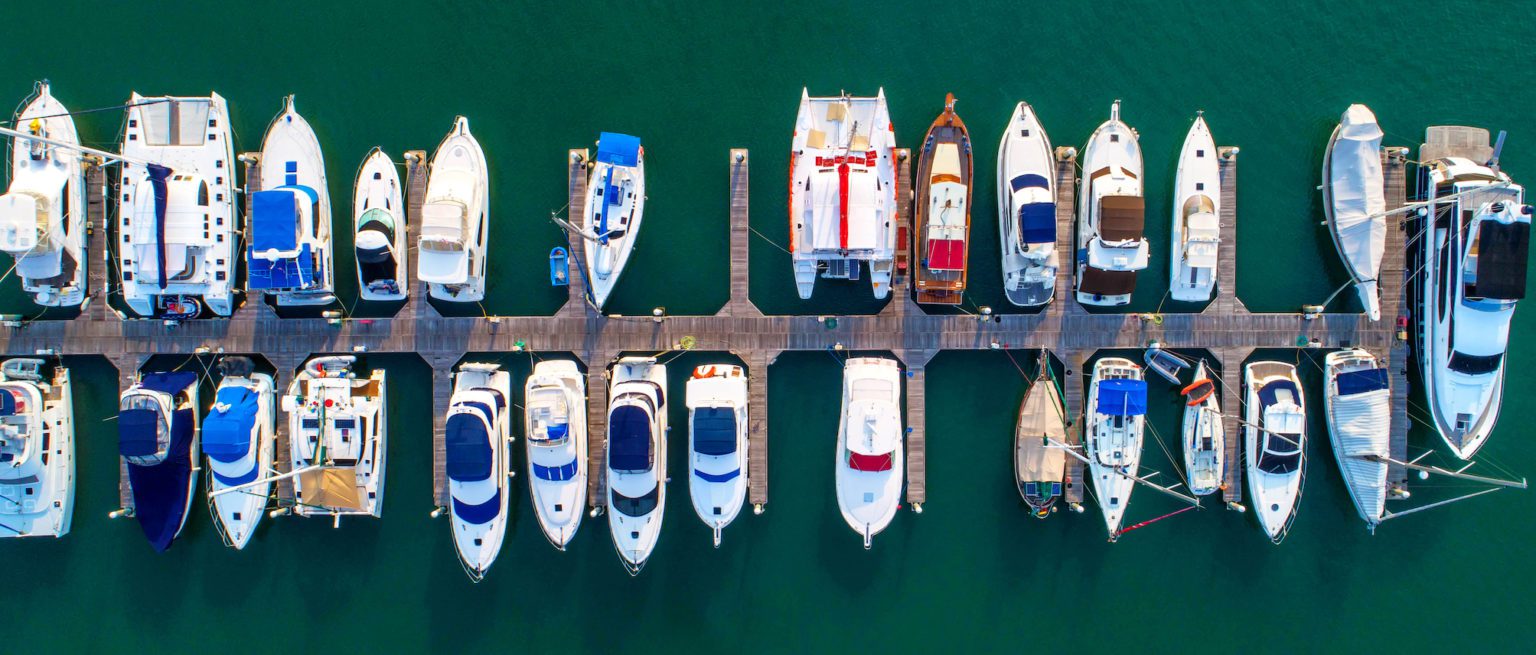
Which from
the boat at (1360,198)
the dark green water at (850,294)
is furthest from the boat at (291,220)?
the boat at (1360,198)

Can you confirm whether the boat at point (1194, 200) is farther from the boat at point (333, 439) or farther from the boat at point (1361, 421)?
the boat at point (333, 439)

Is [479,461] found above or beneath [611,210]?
beneath

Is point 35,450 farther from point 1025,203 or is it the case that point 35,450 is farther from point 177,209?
point 1025,203

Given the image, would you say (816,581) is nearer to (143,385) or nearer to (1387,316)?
(1387,316)

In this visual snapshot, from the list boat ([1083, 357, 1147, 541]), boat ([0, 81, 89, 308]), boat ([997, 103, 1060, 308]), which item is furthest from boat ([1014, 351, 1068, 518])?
boat ([0, 81, 89, 308])

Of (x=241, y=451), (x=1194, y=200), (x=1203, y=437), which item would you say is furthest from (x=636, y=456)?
(x=1194, y=200)

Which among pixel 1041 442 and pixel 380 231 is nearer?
pixel 380 231
